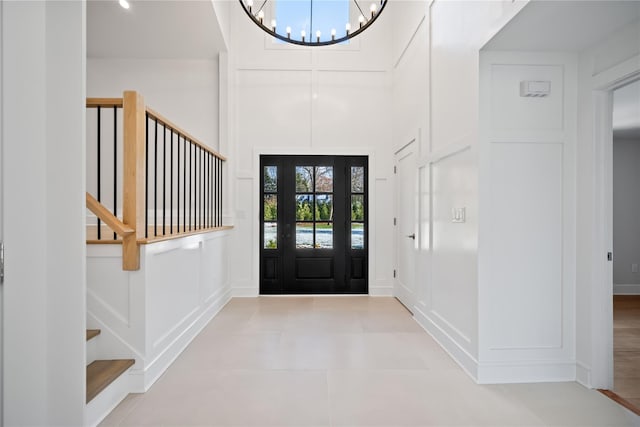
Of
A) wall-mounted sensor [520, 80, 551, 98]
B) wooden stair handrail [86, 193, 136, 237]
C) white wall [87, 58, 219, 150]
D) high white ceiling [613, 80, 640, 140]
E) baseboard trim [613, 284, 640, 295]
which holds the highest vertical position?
white wall [87, 58, 219, 150]

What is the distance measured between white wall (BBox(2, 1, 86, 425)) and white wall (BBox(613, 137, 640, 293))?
7.26 metres

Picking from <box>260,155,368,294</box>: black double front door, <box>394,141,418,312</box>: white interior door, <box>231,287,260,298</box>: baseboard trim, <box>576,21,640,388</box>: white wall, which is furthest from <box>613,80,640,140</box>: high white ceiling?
<box>231,287,260,298</box>: baseboard trim

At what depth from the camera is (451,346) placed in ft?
10.2

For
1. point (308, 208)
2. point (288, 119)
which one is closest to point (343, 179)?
point (308, 208)

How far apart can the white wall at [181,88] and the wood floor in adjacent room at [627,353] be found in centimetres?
510

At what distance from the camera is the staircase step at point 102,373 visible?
206 cm

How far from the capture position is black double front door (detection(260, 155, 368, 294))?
5461 mm

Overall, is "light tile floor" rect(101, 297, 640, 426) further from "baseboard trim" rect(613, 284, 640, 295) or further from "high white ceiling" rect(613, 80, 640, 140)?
"baseboard trim" rect(613, 284, 640, 295)

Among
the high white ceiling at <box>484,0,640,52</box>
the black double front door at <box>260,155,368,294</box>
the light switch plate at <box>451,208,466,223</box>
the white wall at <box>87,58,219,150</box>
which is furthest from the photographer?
the black double front door at <box>260,155,368,294</box>

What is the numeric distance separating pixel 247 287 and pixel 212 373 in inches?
104

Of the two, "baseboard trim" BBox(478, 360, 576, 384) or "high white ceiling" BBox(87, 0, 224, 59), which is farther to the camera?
"high white ceiling" BBox(87, 0, 224, 59)

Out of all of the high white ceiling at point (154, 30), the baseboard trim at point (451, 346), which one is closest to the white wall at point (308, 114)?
the high white ceiling at point (154, 30)

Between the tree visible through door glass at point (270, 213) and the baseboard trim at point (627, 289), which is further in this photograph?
the baseboard trim at point (627, 289)

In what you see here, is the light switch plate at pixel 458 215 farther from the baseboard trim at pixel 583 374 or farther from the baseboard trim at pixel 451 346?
the baseboard trim at pixel 583 374
